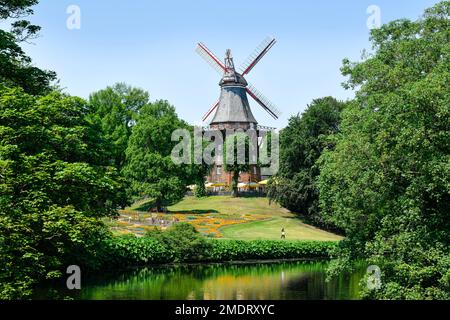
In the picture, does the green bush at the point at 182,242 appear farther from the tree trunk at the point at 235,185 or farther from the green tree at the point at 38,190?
the tree trunk at the point at 235,185

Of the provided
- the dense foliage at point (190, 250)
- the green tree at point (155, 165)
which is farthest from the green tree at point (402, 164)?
the green tree at point (155, 165)

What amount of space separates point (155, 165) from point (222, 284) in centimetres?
4162

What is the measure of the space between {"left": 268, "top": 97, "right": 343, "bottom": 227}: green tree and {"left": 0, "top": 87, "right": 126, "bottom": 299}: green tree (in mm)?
41445

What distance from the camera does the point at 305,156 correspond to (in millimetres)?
70188

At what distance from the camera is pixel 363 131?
87.4 ft

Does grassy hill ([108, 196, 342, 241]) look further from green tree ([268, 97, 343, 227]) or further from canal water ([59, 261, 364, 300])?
canal water ([59, 261, 364, 300])

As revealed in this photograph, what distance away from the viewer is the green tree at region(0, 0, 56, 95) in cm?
3016

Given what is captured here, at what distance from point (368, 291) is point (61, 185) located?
550 inches

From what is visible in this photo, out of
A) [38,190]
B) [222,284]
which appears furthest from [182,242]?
[38,190]

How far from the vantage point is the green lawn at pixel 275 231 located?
199 ft

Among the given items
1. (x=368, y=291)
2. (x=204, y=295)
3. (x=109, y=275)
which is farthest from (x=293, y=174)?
(x=368, y=291)

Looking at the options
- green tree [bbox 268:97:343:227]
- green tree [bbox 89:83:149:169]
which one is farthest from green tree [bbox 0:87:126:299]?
green tree [bbox 89:83:149:169]
